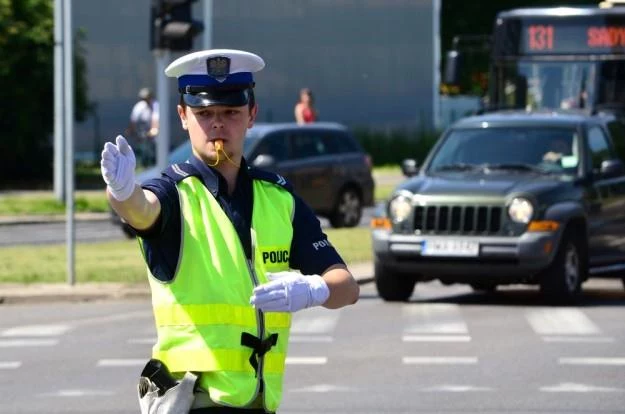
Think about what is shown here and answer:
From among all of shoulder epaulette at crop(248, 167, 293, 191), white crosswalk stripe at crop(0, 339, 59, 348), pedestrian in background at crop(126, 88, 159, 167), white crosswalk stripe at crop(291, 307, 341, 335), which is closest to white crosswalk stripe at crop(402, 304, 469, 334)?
white crosswalk stripe at crop(291, 307, 341, 335)

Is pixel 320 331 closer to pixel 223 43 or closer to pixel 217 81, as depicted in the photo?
pixel 217 81

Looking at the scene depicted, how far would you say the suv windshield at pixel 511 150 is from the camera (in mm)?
16953

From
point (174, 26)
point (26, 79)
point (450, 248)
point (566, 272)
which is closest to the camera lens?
point (450, 248)

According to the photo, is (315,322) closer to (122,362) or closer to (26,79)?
(122,362)

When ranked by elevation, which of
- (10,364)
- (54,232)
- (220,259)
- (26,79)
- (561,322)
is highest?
(220,259)

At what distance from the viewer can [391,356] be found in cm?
1267

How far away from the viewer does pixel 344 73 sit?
53438 millimetres

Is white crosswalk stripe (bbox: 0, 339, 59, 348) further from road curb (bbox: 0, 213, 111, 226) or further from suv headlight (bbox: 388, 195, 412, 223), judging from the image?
road curb (bbox: 0, 213, 111, 226)

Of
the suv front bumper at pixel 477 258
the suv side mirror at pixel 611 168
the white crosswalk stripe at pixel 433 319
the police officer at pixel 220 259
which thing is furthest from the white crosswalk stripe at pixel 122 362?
the police officer at pixel 220 259

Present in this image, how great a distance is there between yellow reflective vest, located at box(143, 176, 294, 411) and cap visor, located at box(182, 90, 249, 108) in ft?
0.71

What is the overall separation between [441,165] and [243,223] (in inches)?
489

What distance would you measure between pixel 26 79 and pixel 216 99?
33716 millimetres

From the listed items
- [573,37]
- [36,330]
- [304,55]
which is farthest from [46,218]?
[304,55]

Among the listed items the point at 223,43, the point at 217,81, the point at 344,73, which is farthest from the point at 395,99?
the point at 217,81
